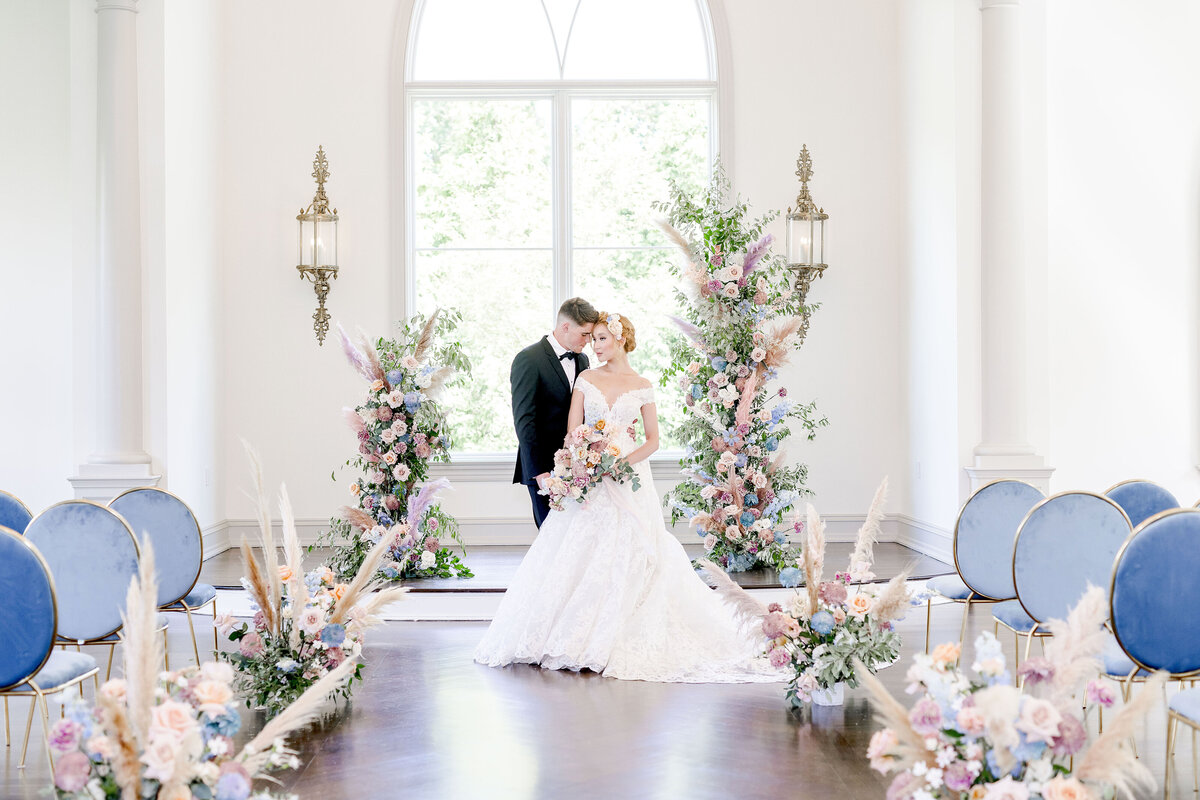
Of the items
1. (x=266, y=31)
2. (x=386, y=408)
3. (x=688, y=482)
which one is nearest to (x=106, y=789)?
(x=386, y=408)

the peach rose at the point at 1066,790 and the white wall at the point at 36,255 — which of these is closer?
the peach rose at the point at 1066,790

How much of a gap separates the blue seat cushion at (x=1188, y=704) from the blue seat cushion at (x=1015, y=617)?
3.56 feet

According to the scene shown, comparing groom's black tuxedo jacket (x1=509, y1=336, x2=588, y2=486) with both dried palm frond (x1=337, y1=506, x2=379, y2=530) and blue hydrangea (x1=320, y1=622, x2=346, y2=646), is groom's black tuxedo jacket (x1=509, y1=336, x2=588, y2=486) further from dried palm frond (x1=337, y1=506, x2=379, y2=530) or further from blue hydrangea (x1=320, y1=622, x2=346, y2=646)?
blue hydrangea (x1=320, y1=622, x2=346, y2=646)

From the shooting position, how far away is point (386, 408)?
6.98 meters

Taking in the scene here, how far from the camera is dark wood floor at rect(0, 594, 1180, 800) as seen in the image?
3428mm

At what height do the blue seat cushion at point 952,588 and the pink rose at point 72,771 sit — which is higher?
the pink rose at point 72,771

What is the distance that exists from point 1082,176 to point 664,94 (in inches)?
136

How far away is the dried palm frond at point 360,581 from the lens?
3180 millimetres

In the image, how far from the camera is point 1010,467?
703 cm

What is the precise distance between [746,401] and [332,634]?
3588mm

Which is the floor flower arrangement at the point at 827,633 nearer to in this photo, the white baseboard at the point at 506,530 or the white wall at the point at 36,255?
the white baseboard at the point at 506,530

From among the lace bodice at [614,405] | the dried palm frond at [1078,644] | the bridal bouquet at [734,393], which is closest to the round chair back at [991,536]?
the lace bodice at [614,405]

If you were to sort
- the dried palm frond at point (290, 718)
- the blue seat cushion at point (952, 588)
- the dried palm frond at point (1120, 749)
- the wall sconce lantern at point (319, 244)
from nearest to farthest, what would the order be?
the dried palm frond at point (1120, 749) → the dried palm frond at point (290, 718) → the blue seat cushion at point (952, 588) → the wall sconce lantern at point (319, 244)

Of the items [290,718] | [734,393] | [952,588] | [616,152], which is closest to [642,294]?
→ [616,152]
